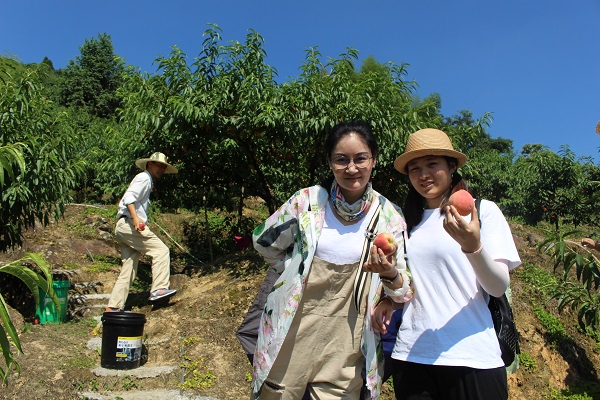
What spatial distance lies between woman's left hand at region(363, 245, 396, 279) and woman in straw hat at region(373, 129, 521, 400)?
0.45 feet

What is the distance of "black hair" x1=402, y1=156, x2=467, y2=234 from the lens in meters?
2.01

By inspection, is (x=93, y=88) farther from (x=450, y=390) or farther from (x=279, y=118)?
(x=450, y=390)

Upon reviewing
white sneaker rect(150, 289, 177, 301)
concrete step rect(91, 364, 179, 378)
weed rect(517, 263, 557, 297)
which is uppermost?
weed rect(517, 263, 557, 297)

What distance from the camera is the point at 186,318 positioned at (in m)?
5.52

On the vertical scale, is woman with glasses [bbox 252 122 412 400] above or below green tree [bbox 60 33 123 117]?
below

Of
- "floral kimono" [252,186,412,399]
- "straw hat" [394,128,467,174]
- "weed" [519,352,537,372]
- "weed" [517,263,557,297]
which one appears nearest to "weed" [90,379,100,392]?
"floral kimono" [252,186,412,399]

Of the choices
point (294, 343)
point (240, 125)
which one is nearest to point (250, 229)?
point (240, 125)

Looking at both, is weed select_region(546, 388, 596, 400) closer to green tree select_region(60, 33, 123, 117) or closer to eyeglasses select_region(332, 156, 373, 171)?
eyeglasses select_region(332, 156, 373, 171)

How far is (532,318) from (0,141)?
608cm

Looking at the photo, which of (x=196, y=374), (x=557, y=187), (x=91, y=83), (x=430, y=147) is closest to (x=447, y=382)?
(x=430, y=147)

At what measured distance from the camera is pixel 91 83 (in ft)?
106

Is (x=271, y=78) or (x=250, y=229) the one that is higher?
(x=271, y=78)

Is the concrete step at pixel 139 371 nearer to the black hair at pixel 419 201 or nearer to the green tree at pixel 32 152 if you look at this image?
the green tree at pixel 32 152

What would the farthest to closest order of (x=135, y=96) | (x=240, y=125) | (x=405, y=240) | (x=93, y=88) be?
(x=93, y=88) → (x=135, y=96) → (x=240, y=125) → (x=405, y=240)
